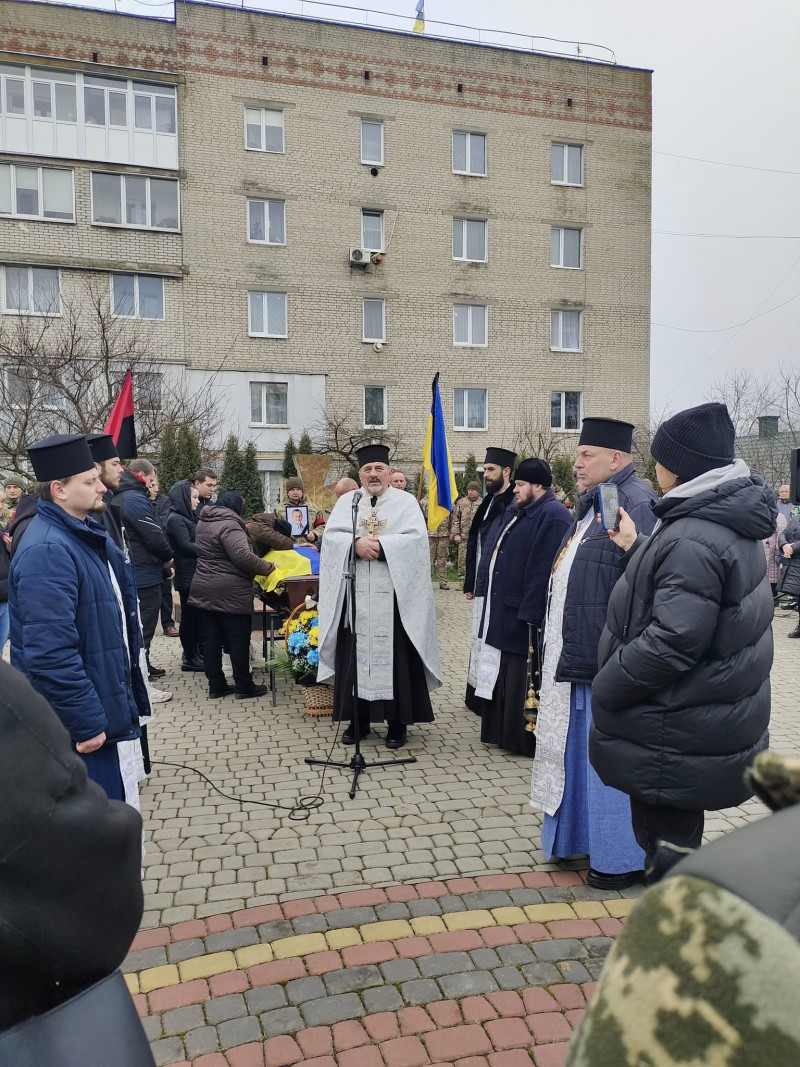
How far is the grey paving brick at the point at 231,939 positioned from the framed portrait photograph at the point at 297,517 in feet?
24.0

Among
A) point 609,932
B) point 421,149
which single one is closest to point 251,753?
point 609,932

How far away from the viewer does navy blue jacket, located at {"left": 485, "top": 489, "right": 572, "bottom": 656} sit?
564 centimetres

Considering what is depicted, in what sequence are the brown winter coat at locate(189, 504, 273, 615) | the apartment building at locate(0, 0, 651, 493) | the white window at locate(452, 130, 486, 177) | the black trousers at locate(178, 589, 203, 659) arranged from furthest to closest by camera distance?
the white window at locate(452, 130, 486, 177), the apartment building at locate(0, 0, 651, 493), the black trousers at locate(178, 589, 203, 659), the brown winter coat at locate(189, 504, 273, 615)

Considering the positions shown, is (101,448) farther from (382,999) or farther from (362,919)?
(382,999)

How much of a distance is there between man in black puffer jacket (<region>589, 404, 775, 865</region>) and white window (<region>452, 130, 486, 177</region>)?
27505 millimetres

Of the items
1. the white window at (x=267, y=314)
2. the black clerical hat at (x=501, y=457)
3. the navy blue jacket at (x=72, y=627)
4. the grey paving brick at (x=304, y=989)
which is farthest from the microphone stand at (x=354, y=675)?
the white window at (x=267, y=314)

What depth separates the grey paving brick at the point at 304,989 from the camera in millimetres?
3008

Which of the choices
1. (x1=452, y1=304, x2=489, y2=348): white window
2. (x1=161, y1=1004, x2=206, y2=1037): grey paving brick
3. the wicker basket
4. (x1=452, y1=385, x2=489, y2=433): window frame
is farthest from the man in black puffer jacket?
(x1=452, y1=304, x2=489, y2=348): white window

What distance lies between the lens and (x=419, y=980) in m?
3.10

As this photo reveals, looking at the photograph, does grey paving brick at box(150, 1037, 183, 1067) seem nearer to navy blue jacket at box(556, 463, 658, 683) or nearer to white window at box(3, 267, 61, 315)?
navy blue jacket at box(556, 463, 658, 683)

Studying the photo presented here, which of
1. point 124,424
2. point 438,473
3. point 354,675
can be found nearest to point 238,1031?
point 354,675

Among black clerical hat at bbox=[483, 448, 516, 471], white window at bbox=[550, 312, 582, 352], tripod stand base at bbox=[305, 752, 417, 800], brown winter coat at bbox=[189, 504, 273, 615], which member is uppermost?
white window at bbox=[550, 312, 582, 352]

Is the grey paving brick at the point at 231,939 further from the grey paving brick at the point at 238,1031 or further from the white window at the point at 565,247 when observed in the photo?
the white window at the point at 565,247

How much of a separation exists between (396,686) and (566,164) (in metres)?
27.8
